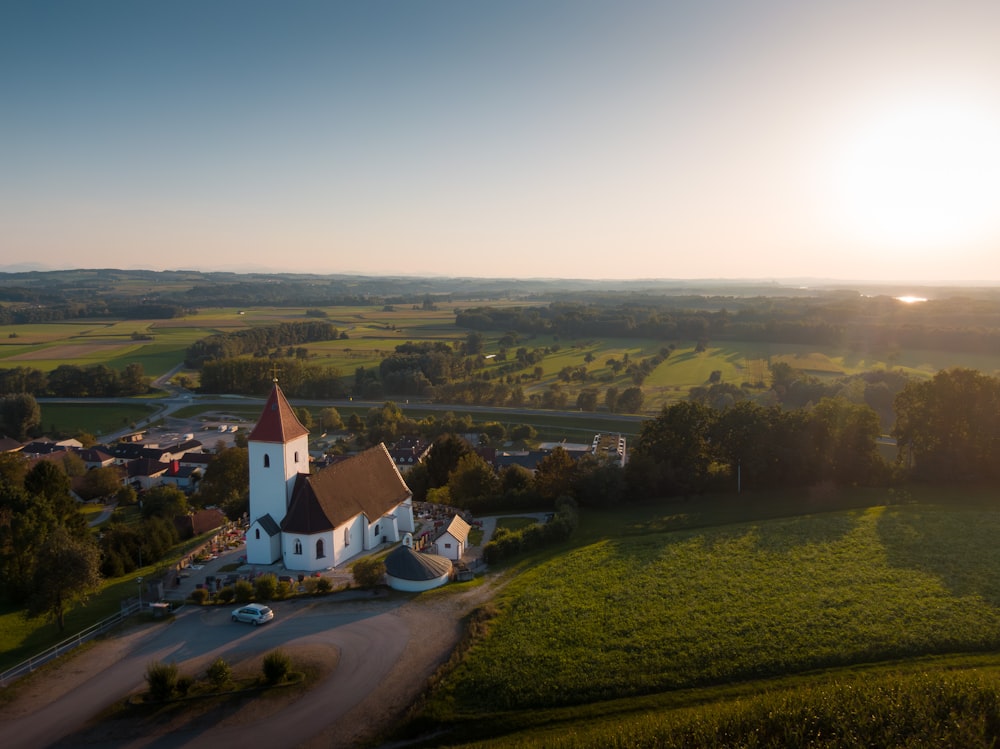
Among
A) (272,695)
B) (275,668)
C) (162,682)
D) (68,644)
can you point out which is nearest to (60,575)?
(68,644)

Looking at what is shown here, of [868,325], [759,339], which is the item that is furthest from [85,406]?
[868,325]

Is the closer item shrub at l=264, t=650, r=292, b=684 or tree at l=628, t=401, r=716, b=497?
shrub at l=264, t=650, r=292, b=684

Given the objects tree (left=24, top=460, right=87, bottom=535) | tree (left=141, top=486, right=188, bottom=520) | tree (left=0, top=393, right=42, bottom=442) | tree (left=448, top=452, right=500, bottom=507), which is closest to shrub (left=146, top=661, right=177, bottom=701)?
tree (left=24, top=460, right=87, bottom=535)

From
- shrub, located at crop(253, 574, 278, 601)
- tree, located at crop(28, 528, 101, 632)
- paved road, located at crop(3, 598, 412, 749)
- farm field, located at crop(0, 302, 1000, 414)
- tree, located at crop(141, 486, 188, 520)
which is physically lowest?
tree, located at crop(141, 486, 188, 520)

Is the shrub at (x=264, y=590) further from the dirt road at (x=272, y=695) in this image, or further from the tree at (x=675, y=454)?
the tree at (x=675, y=454)

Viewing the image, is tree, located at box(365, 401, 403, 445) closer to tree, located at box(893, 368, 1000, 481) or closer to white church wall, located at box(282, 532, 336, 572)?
white church wall, located at box(282, 532, 336, 572)

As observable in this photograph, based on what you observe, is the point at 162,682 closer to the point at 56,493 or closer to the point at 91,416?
the point at 56,493

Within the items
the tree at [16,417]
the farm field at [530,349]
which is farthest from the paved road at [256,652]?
the tree at [16,417]
